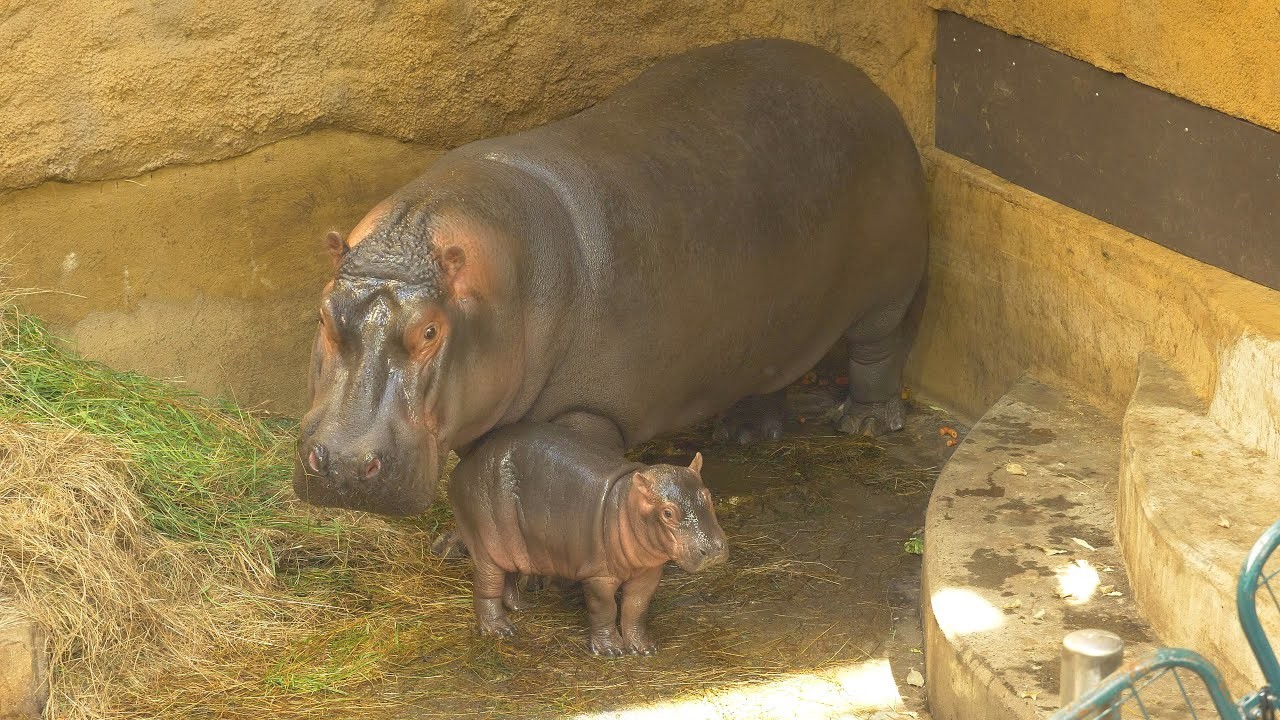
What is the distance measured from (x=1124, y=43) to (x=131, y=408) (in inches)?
147

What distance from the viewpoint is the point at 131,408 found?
230 inches

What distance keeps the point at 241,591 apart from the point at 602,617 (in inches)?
47.5

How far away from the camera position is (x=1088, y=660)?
2537 mm

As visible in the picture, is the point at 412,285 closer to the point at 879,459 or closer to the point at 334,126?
the point at 334,126

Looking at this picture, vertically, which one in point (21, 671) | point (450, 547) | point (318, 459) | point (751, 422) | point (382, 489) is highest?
point (318, 459)

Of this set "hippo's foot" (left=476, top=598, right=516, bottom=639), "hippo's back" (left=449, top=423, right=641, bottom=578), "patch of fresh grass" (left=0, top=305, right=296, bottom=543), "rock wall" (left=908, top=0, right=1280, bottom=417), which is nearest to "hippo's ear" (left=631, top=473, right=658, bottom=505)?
"hippo's back" (left=449, top=423, right=641, bottom=578)

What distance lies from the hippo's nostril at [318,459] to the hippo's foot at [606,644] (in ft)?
3.75

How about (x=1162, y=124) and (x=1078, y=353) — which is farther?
(x=1078, y=353)

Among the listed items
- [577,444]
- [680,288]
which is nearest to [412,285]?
[577,444]

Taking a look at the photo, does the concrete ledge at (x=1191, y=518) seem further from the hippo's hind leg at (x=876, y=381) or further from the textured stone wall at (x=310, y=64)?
the textured stone wall at (x=310, y=64)

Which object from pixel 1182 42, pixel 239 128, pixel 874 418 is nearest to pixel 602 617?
pixel 874 418

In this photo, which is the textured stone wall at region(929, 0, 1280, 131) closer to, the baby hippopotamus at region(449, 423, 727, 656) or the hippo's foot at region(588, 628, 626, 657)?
the baby hippopotamus at region(449, 423, 727, 656)

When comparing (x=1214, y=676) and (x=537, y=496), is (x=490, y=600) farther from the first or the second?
(x=1214, y=676)

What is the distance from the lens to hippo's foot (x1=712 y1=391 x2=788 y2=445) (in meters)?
6.88
